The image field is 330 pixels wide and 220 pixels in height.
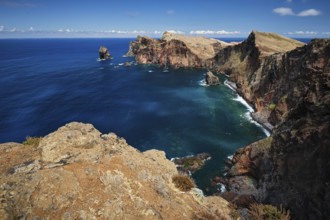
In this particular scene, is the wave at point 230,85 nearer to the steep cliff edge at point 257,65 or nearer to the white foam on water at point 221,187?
the steep cliff edge at point 257,65

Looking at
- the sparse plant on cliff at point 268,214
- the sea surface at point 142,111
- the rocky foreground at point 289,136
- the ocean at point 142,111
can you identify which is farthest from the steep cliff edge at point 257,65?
the sparse plant on cliff at point 268,214

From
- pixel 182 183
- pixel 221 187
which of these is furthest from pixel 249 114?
pixel 182 183

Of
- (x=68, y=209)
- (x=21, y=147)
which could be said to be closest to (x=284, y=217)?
(x=68, y=209)

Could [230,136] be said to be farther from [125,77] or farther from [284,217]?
[125,77]

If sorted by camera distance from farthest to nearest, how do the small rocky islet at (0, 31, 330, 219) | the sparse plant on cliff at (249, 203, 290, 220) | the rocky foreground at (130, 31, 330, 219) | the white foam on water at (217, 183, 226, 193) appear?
1. the white foam on water at (217, 183, 226, 193)
2. the rocky foreground at (130, 31, 330, 219)
3. the sparse plant on cliff at (249, 203, 290, 220)
4. the small rocky islet at (0, 31, 330, 219)

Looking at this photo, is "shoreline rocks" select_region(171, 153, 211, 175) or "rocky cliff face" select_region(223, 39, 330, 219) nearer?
"rocky cliff face" select_region(223, 39, 330, 219)

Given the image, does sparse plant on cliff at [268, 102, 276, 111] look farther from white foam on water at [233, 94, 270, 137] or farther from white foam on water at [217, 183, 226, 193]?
white foam on water at [217, 183, 226, 193]

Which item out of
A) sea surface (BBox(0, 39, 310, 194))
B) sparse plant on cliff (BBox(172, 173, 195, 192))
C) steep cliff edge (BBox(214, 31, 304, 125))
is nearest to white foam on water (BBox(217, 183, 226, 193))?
sea surface (BBox(0, 39, 310, 194))
